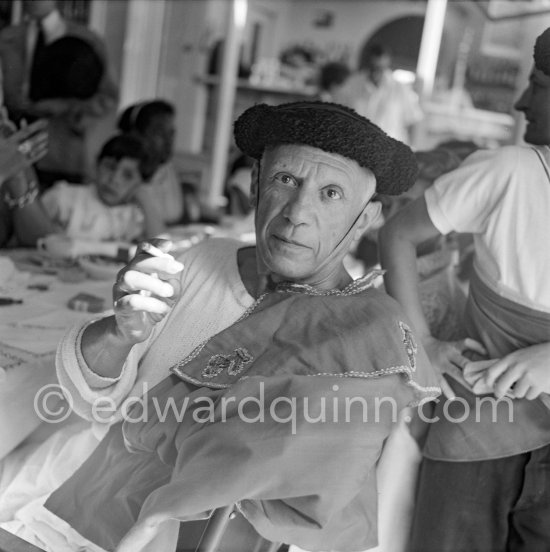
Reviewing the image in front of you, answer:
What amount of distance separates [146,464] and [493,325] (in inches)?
25.9

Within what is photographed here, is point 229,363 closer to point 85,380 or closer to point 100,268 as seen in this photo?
point 85,380

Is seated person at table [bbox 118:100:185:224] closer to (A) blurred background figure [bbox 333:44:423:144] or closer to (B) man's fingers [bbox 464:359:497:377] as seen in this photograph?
(A) blurred background figure [bbox 333:44:423:144]

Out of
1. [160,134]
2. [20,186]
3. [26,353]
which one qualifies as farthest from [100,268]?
[160,134]

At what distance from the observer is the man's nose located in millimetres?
1107

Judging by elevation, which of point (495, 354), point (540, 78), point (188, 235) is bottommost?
point (188, 235)

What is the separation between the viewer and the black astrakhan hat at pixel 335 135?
1.12m

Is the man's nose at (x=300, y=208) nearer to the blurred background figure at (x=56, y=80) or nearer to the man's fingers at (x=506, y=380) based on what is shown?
the man's fingers at (x=506, y=380)

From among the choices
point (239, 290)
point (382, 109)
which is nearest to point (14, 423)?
point (239, 290)

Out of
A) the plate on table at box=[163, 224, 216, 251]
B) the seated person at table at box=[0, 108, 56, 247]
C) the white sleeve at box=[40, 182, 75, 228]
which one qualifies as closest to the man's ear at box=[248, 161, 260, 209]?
the seated person at table at box=[0, 108, 56, 247]

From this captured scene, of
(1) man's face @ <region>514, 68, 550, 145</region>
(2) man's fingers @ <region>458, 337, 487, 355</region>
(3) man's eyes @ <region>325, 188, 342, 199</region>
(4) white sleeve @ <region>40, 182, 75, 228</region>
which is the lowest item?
(4) white sleeve @ <region>40, 182, 75, 228</region>

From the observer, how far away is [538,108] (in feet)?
4.37

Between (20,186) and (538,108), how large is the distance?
1.48 m

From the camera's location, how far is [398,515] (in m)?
1.35

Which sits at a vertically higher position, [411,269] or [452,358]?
[411,269]
